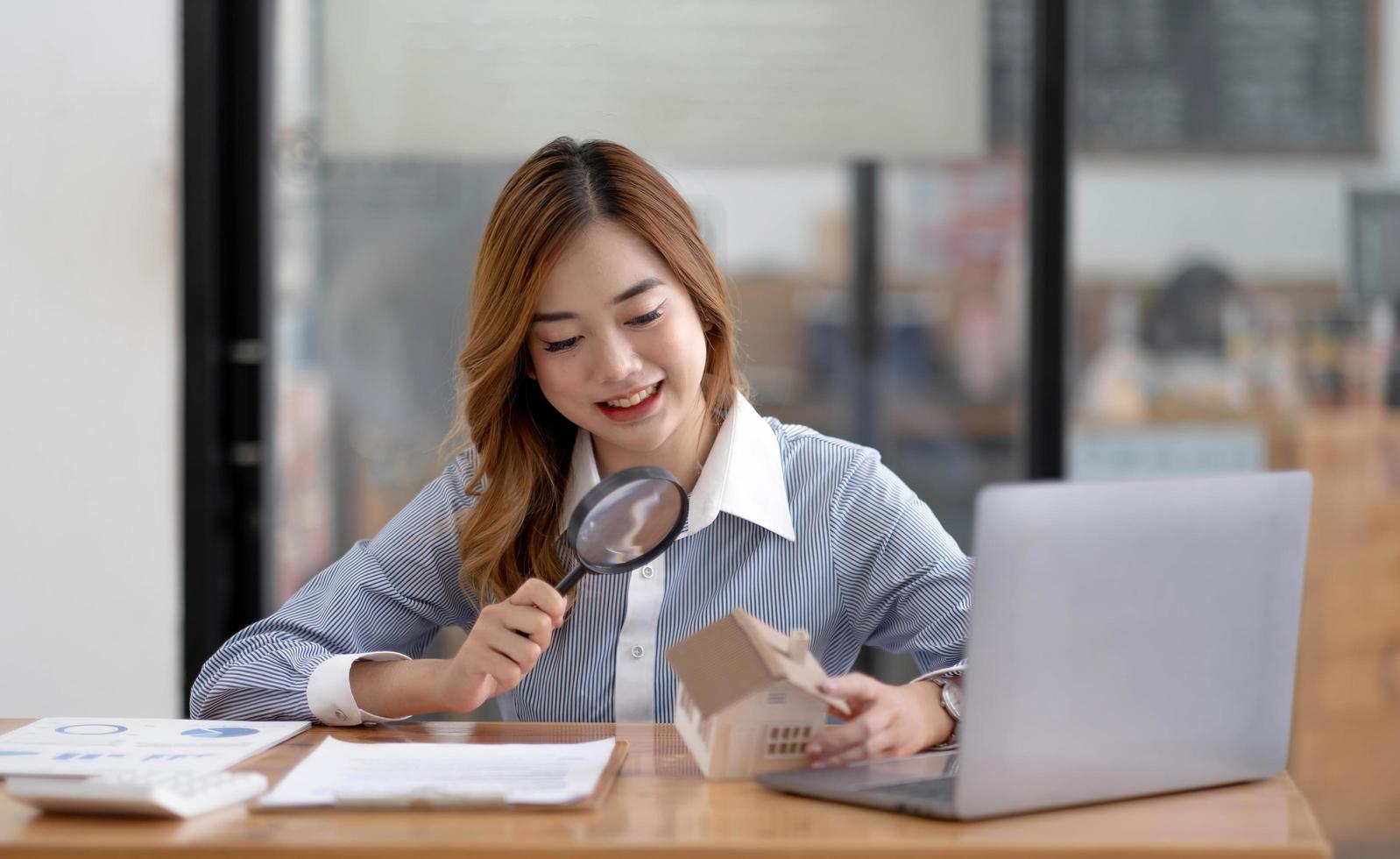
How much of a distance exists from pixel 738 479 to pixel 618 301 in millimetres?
271

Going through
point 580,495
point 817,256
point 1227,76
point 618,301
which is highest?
point 1227,76

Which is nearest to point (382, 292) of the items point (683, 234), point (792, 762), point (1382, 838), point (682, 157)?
point (682, 157)

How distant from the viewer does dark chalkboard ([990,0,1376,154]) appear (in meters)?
3.13

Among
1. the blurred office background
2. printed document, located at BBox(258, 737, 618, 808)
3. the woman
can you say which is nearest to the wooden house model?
printed document, located at BBox(258, 737, 618, 808)

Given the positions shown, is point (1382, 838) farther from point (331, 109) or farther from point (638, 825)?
point (331, 109)

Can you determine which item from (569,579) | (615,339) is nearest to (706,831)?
(569,579)

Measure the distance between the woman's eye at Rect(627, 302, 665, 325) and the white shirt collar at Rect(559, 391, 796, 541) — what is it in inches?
7.9

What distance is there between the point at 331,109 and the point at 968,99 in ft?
4.61

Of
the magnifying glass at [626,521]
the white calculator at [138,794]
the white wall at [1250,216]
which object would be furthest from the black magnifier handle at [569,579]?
the white wall at [1250,216]

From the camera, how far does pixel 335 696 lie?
A: 1445 millimetres

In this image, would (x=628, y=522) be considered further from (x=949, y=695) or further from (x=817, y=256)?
(x=817, y=256)

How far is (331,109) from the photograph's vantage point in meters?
2.98

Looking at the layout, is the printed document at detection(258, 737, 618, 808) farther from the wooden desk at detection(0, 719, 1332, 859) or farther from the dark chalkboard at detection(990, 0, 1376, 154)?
the dark chalkboard at detection(990, 0, 1376, 154)

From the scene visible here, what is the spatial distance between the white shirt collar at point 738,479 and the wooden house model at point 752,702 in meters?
0.40
